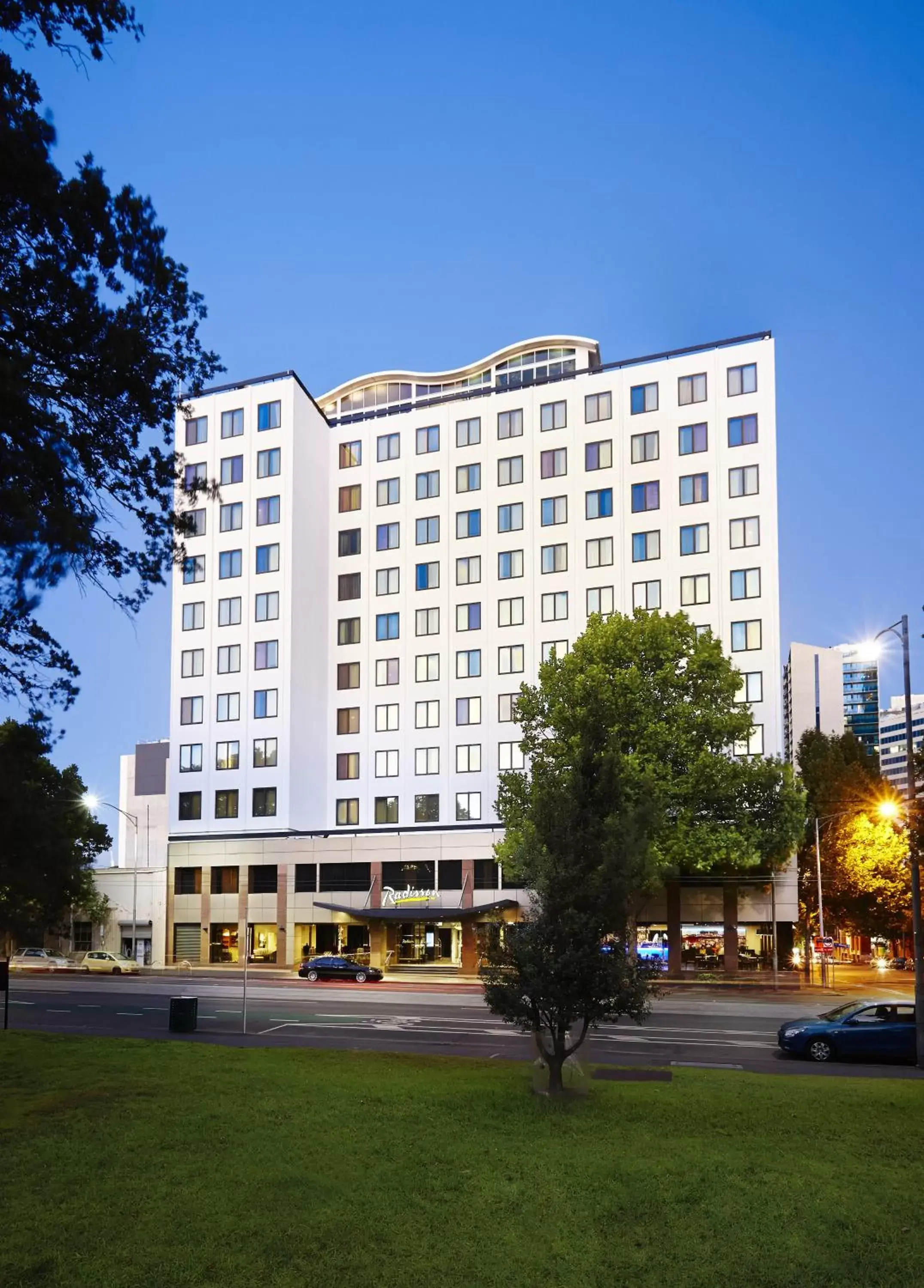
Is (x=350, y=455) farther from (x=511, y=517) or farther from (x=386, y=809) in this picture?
(x=386, y=809)

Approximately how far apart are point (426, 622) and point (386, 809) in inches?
486

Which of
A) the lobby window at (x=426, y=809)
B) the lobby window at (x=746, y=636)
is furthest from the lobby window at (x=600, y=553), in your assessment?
the lobby window at (x=426, y=809)

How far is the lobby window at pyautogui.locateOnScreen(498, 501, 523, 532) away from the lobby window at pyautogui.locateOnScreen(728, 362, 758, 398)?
14456 millimetres

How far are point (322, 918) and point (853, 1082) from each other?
50.3 metres

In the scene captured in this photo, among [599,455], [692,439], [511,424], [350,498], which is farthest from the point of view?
[350,498]

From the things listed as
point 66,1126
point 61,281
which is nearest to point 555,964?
point 66,1126

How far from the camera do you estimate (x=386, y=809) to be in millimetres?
72000

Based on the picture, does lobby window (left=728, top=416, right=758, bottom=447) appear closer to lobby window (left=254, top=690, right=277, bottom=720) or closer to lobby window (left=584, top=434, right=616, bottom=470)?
lobby window (left=584, top=434, right=616, bottom=470)

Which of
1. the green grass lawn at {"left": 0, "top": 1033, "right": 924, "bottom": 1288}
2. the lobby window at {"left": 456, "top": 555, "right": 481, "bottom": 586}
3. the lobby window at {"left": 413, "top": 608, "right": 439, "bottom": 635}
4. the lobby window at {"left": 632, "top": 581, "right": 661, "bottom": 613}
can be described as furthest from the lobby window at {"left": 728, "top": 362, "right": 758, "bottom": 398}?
the green grass lawn at {"left": 0, "top": 1033, "right": 924, "bottom": 1288}

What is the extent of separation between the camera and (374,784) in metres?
72.6

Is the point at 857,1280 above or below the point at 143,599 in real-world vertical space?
below

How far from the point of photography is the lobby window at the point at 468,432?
240 ft

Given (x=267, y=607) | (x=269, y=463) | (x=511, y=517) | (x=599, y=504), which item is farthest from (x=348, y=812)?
(x=599, y=504)

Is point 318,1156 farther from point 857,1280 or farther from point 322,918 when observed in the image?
point 322,918
